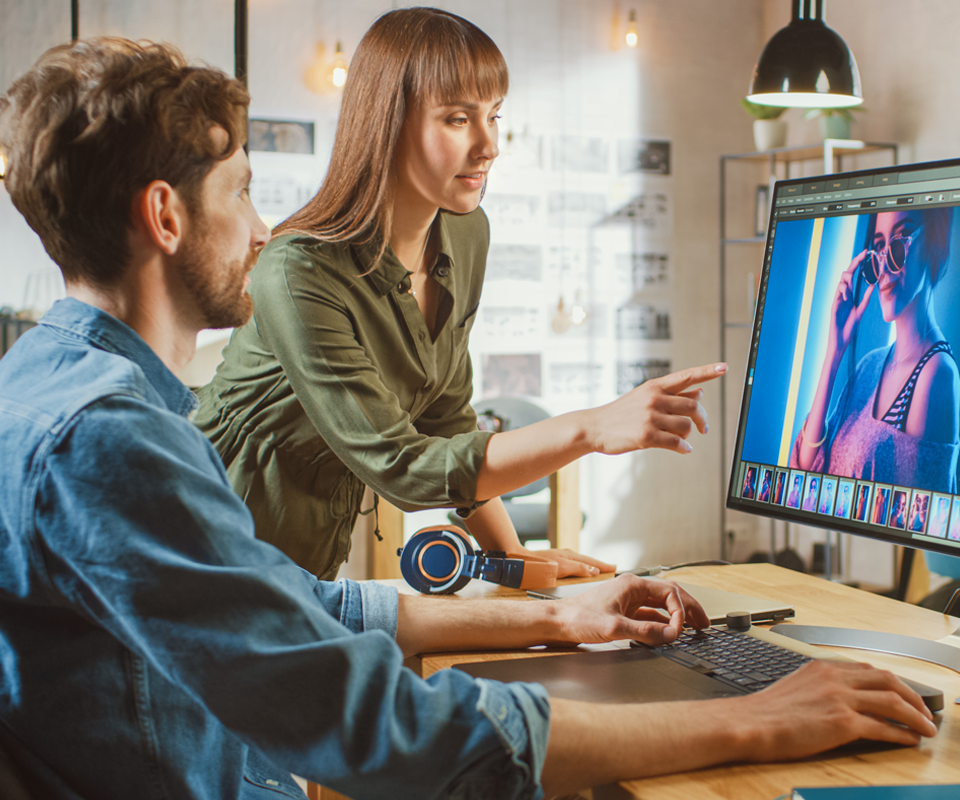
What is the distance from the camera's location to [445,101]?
1.31m

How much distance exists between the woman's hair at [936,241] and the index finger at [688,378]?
24cm

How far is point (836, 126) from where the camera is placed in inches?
151

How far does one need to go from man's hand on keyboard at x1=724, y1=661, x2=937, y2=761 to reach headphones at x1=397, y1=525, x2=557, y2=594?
543 mm

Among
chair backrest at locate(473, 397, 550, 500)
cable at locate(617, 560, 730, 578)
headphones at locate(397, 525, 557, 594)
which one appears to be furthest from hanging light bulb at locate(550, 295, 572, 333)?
headphones at locate(397, 525, 557, 594)

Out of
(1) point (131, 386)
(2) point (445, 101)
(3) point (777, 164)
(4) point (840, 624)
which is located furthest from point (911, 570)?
(1) point (131, 386)

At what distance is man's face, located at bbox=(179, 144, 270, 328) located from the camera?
0.80 m

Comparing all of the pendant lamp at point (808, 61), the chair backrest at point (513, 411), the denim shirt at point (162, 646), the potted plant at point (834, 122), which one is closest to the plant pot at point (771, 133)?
the potted plant at point (834, 122)

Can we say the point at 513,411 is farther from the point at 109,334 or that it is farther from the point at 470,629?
the point at 109,334

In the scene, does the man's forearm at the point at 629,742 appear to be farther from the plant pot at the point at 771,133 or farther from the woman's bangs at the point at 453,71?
the plant pot at the point at 771,133

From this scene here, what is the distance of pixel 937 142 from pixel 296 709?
3.98 m

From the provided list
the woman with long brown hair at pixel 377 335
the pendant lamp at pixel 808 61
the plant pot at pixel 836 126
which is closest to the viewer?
the woman with long brown hair at pixel 377 335

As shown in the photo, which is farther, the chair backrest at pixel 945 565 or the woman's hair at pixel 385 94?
the chair backrest at pixel 945 565

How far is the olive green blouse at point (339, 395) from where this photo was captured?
Result: 1194mm

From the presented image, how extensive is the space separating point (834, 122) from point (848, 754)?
12.0ft
